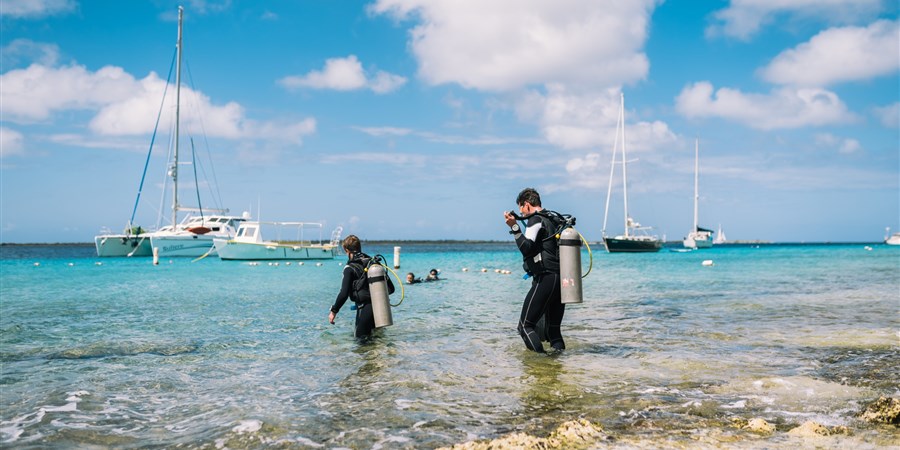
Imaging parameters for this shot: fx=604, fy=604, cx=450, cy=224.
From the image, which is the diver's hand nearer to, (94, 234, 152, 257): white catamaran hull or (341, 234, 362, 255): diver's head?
(341, 234, 362, 255): diver's head

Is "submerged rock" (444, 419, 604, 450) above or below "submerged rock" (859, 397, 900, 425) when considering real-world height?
below

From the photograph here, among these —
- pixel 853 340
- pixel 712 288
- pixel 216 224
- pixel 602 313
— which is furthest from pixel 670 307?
pixel 216 224

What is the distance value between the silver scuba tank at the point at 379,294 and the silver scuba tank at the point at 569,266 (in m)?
2.78

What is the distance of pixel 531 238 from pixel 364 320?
347 centimetres

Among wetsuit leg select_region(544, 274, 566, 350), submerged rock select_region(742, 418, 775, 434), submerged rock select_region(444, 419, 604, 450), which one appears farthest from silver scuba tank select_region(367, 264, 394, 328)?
submerged rock select_region(742, 418, 775, 434)

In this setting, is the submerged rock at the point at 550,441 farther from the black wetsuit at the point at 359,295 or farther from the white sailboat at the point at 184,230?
the white sailboat at the point at 184,230

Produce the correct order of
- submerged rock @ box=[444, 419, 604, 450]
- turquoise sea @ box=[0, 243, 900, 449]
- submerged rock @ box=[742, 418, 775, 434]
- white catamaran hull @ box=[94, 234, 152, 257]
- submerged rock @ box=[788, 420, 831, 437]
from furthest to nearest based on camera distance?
white catamaran hull @ box=[94, 234, 152, 257] < turquoise sea @ box=[0, 243, 900, 449] < submerged rock @ box=[742, 418, 775, 434] < submerged rock @ box=[788, 420, 831, 437] < submerged rock @ box=[444, 419, 604, 450]

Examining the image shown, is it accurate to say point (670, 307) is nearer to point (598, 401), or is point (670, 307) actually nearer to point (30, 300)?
point (598, 401)

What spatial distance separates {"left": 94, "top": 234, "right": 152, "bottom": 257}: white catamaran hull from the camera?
59.1 m

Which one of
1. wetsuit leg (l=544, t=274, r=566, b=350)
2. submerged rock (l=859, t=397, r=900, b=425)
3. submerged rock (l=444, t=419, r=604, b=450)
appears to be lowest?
submerged rock (l=444, t=419, r=604, b=450)

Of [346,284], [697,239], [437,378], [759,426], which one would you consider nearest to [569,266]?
[437,378]

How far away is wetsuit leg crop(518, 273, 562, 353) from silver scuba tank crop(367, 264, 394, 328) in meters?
2.24

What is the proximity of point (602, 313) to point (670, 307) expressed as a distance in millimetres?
2565

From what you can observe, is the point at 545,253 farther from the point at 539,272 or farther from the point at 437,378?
the point at 437,378
